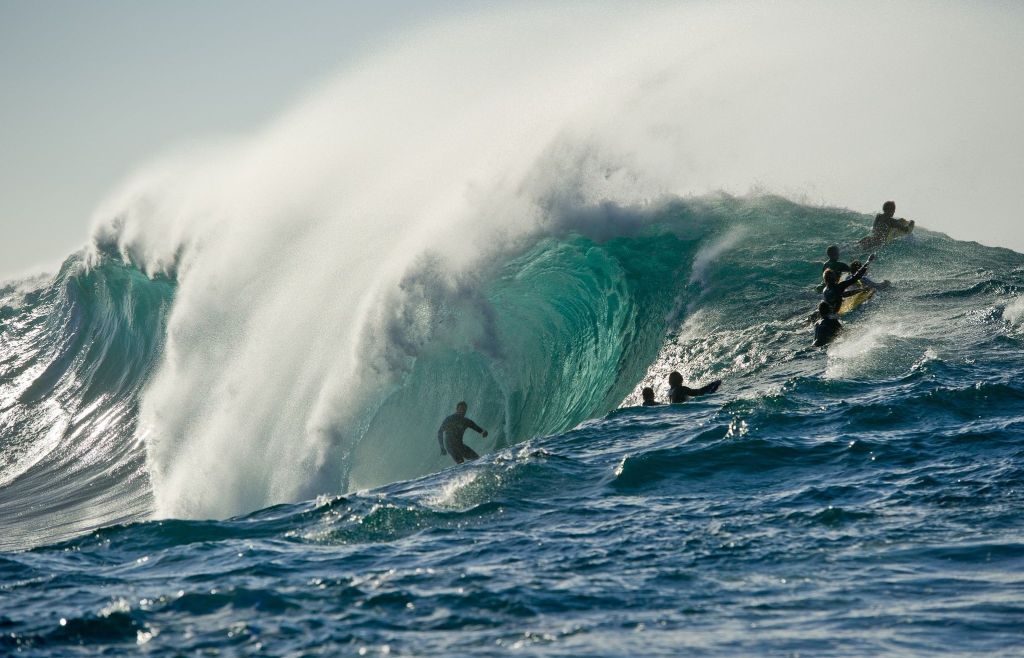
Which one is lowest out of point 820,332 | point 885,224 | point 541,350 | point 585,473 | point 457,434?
point 585,473

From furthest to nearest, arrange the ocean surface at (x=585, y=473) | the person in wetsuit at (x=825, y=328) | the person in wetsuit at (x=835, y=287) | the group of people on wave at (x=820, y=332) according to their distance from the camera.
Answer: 1. the person in wetsuit at (x=835, y=287)
2. the person in wetsuit at (x=825, y=328)
3. the group of people on wave at (x=820, y=332)
4. the ocean surface at (x=585, y=473)

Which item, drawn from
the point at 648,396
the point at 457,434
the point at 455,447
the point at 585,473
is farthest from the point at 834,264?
the point at 585,473

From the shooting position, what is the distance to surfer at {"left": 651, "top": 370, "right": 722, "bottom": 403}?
46.0 feet

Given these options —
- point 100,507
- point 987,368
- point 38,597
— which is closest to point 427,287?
point 100,507

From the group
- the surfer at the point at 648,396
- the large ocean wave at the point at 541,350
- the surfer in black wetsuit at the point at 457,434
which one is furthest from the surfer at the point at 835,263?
the surfer in black wetsuit at the point at 457,434

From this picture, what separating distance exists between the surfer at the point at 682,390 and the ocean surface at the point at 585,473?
1.32 ft

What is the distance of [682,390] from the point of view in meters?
14.0

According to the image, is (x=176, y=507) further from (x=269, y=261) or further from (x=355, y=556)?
(x=355, y=556)

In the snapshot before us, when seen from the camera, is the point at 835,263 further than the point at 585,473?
Yes

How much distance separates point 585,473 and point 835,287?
782 centimetres

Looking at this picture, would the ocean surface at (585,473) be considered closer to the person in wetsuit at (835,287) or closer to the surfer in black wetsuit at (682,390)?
the surfer in black wetsuit at (682,390)

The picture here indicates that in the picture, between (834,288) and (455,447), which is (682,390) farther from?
(834,288)

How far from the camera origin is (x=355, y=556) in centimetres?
→ 816

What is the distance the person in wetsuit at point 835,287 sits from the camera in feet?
53.5
